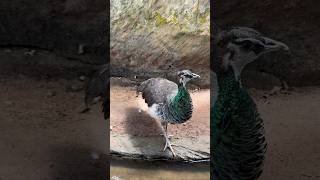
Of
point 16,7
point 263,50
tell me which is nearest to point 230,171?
point 263,50

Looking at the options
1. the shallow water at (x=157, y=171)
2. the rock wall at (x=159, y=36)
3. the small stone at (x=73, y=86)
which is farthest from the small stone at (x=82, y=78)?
the shallow water at (x=157, y=171)

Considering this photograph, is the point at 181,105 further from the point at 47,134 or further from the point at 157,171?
the point at 47,134

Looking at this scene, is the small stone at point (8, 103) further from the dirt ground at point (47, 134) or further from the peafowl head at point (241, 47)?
the peafowl head at point (241, 47)

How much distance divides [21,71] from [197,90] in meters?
0.67

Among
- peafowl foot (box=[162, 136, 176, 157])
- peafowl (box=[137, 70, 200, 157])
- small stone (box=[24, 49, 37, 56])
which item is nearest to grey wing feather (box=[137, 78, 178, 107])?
peafowl (box=[137, 70, 200, 157])

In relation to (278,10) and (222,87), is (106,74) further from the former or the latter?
(278,10)

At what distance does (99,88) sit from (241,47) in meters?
0.55

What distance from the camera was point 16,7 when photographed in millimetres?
1784

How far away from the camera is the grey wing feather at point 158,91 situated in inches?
71.2

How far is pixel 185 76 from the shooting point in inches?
71.1

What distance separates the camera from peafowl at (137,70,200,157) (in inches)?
70.9

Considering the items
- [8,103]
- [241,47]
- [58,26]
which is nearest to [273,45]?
[241,47]

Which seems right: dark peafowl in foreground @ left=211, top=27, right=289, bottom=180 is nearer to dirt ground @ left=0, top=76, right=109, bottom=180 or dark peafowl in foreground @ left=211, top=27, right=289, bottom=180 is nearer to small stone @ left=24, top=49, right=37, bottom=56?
dirt ground @ left=0, top=76, right=109, bottom=180

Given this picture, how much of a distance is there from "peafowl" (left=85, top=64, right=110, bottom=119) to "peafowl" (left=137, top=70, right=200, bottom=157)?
15 cm
